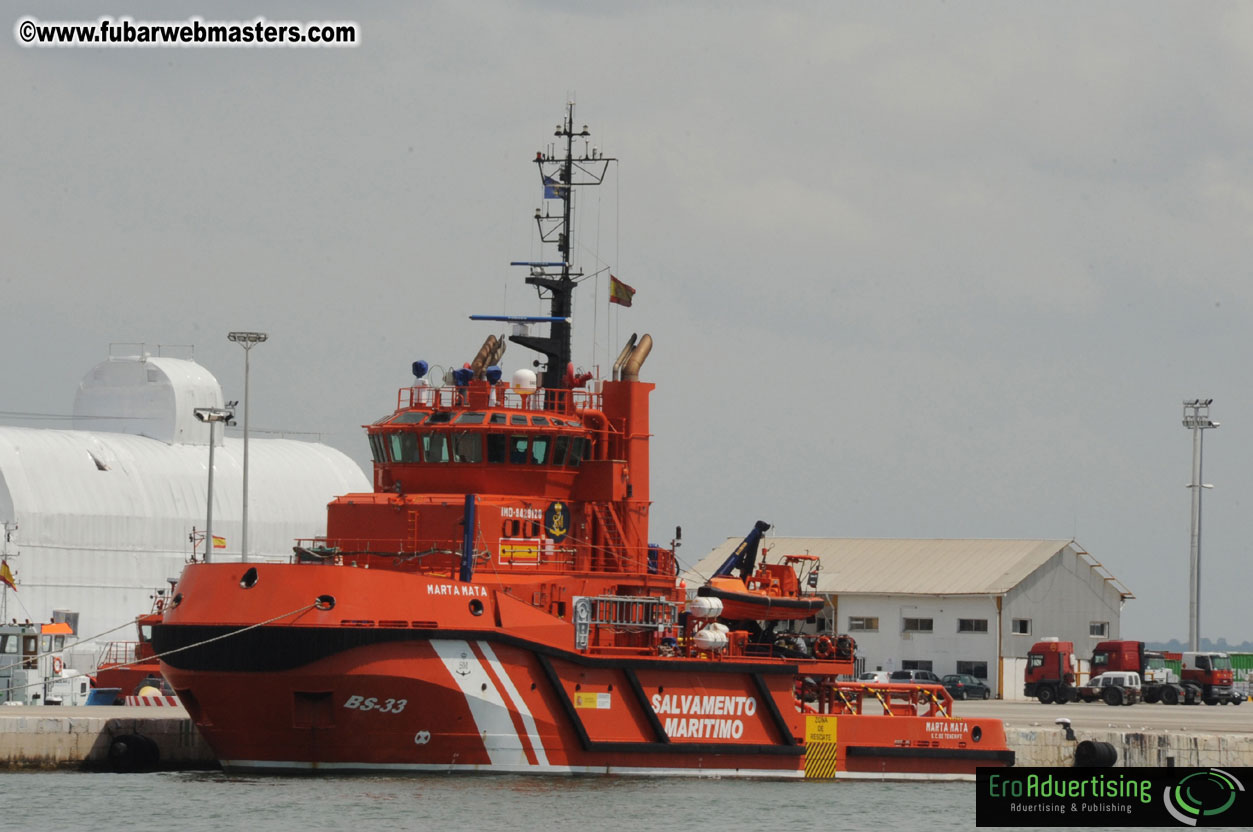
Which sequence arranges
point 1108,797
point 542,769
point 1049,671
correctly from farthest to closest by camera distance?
point 1049,671
point 542,769
point 1108,797

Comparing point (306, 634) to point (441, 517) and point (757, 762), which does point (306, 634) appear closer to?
point (441, 517)

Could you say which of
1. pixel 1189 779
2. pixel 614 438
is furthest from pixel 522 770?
pixel 1189 779

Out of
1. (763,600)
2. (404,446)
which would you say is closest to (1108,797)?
(763,600)

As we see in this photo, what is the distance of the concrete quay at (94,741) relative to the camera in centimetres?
3478

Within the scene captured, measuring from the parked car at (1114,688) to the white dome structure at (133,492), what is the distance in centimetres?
3261

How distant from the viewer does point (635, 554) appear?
35531mm

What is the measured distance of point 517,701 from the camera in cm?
3177

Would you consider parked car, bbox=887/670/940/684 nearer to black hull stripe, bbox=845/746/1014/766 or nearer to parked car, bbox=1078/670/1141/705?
parked car, bbox=1078/670/1141/705

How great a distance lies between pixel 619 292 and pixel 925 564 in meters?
44.5

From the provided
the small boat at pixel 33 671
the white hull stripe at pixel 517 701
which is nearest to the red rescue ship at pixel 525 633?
the white hull stripe at pixel 517 701

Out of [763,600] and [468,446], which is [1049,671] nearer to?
[763,600]

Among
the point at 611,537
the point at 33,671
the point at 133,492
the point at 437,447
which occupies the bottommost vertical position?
the point at 33,671

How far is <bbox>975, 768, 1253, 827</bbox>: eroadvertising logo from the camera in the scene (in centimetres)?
2753

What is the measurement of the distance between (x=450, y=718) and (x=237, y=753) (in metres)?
3.49
